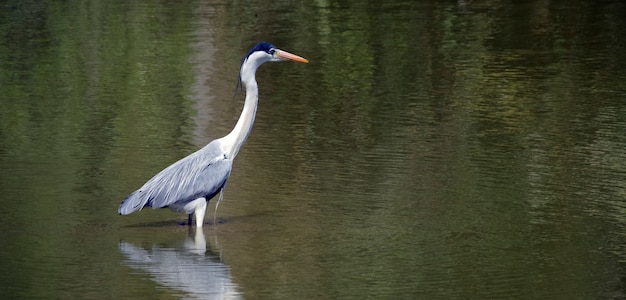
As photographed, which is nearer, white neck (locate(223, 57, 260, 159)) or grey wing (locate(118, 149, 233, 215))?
grey wing (locate(118, 149, 233, 215))

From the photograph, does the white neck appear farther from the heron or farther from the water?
the water

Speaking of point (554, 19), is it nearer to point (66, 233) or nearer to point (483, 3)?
point (483, 3)

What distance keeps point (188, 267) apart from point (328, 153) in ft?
12.2

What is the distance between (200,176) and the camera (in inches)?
395

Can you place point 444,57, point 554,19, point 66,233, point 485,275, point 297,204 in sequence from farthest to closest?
point 554,19 < point 444,57 < point 297,204 < point 66,233 < point 485,275

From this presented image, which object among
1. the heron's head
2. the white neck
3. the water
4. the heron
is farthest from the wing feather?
the heron's head

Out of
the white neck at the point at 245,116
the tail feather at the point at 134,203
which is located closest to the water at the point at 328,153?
the tail feather at the point at 134,203

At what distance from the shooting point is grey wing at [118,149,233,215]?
984cm

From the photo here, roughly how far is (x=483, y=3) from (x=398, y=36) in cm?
442

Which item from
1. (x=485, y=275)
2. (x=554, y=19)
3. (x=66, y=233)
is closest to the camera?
(x=485, y=275)

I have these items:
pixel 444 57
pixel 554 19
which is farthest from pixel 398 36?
pixel 554 19

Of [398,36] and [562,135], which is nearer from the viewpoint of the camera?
[562,135]

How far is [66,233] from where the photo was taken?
31.6ft

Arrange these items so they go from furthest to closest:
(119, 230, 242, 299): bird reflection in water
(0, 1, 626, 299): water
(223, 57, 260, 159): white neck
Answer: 1. (223, 57, 260, 159): white neck
2. (0, 1, 626, 299): water
3. (119, 230, 242, 299): bird reflection in water
